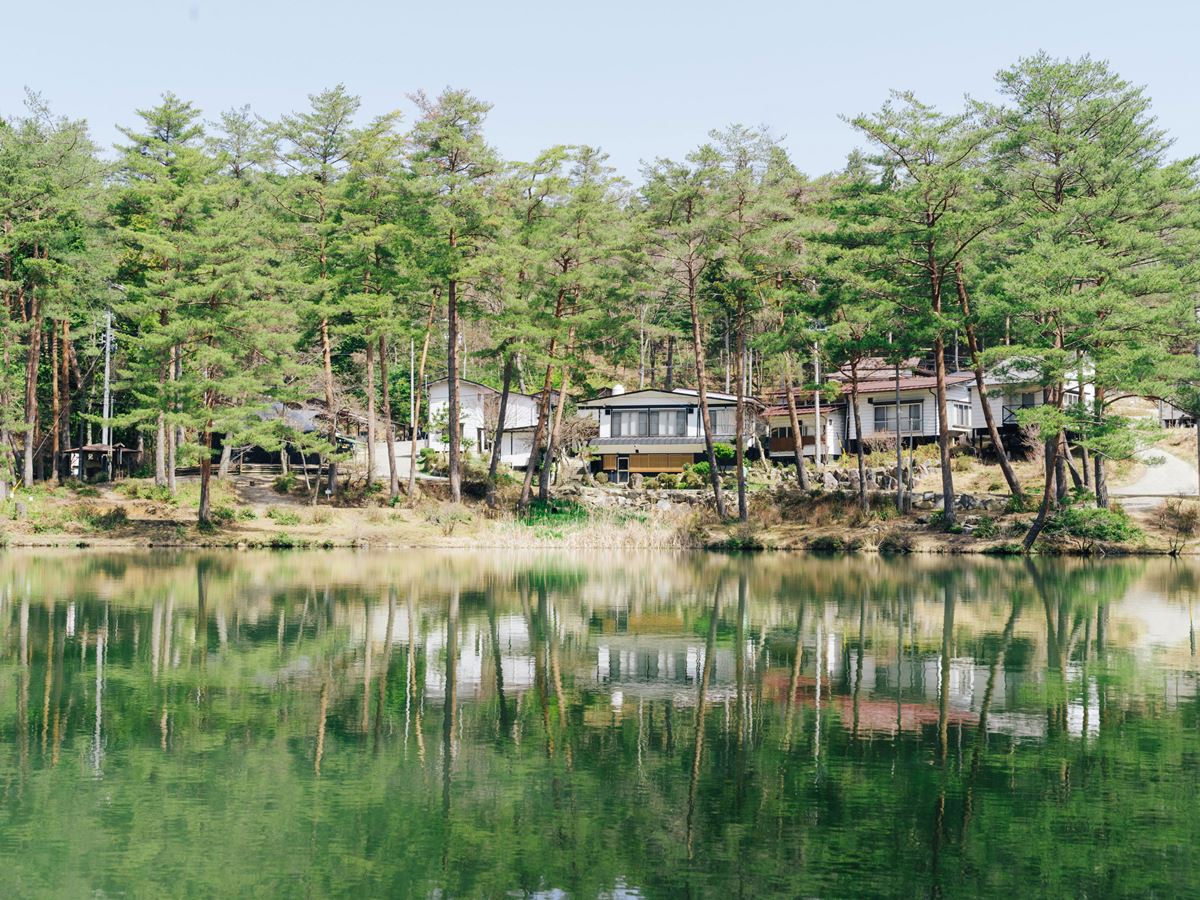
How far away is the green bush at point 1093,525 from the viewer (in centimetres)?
4078

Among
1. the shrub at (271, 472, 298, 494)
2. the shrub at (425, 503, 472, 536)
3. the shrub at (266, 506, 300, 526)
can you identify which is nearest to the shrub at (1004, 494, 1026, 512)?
the shrub at (425, 503, 472, 536)

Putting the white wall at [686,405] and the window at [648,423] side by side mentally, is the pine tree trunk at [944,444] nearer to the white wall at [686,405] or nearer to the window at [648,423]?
the white wall at [686,405]

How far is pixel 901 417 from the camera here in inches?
2399

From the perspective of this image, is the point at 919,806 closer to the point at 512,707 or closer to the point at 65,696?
the point at 512,707

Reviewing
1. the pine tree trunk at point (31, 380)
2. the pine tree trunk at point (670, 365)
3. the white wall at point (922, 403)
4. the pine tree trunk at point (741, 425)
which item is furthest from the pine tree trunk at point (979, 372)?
the pine tree trunk at point (31, 380)

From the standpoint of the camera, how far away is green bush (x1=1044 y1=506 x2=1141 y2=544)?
4078 centimetres

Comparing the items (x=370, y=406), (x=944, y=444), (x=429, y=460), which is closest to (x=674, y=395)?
(x=429, y=460)

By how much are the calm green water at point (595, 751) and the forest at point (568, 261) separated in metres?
18.6

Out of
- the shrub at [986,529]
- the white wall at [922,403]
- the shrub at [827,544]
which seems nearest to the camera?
the shrub at [986,529]

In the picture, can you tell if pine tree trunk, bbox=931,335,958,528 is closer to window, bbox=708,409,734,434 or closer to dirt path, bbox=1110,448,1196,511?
dirt path, bbox=1110,448,1196,511

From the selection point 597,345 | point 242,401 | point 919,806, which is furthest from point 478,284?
point 919,806

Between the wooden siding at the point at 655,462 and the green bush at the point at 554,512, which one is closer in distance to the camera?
the green bush at the point at 554,512

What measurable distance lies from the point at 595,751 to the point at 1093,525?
110 ft

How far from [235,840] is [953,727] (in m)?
8.05
